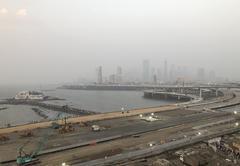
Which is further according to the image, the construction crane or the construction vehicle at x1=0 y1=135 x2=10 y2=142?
the construction vehicle at x1=0 y1=135 x2=10 y2=142

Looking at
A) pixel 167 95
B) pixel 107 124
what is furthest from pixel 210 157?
pixel 167 95

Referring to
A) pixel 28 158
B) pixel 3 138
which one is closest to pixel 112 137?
pixel 28 158

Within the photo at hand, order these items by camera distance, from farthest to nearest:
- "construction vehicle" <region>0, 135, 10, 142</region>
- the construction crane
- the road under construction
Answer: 1. "construction vehicle" <region>0, 135, 10, 142</region>
2. the road under construction
3. the construction crane

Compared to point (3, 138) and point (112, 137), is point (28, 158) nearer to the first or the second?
point (3, 138)

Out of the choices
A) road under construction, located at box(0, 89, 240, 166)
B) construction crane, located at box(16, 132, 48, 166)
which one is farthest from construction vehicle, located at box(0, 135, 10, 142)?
construction crane, located at box(16, 132, 48, 166)

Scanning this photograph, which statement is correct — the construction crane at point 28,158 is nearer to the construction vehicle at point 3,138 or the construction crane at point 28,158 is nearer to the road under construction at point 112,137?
the road under construction at point 112,137

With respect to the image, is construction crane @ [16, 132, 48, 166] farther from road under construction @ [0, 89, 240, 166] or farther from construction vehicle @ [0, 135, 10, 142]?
construction vehicle @ [0, 135, 10, 142]

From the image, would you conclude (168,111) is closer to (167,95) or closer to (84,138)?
(84,138)

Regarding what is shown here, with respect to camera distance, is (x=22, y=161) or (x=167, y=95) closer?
(x=22, y=161)
